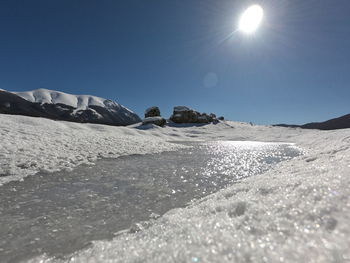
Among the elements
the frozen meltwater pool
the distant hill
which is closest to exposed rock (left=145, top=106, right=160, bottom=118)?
the frozen meltwater pool

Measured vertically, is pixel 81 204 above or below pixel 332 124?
below

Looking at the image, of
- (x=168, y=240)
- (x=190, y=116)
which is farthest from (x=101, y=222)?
(x=190, y=116)

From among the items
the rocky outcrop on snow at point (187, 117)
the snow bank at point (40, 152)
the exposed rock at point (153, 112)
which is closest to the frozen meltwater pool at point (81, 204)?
the snow bank at point (40, 152)

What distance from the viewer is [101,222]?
3779 millimetres

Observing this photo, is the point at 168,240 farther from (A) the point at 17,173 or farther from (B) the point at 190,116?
(B) the point at 190,116

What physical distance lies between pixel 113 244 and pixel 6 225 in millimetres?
2702

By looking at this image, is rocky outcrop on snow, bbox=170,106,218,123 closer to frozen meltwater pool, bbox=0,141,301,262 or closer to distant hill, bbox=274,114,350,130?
distant hill, bbox=274,114,350,130

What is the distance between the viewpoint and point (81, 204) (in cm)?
466

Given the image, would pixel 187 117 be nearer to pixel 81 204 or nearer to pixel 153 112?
pixel 153 112

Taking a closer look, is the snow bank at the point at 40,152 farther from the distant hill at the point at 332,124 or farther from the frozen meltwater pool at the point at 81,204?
the distant hill at the point at 332,124

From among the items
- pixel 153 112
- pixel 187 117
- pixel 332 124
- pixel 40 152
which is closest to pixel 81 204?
pixel 40 152

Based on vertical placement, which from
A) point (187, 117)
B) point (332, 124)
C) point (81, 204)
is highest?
point (332, 124)

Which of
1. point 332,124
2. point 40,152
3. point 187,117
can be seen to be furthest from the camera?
point 332,124

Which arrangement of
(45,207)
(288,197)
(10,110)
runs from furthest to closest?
(10,110), (45,207), (288,197)
